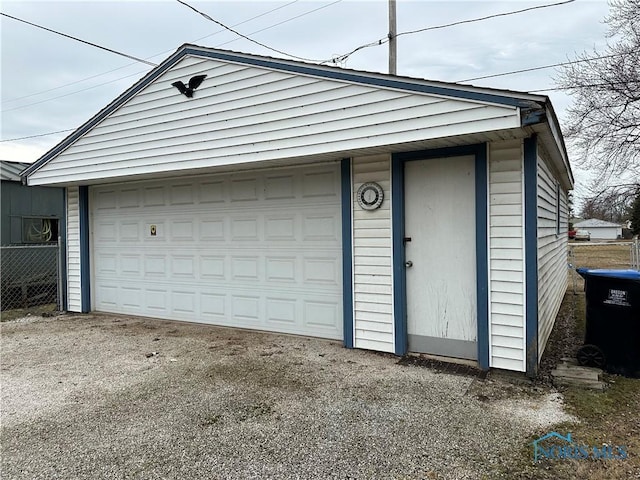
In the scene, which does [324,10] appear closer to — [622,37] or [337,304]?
[337,304]

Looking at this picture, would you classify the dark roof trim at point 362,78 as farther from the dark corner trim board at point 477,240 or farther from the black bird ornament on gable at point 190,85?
the dark corner trim board at point 477,240

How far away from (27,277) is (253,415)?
325 inches

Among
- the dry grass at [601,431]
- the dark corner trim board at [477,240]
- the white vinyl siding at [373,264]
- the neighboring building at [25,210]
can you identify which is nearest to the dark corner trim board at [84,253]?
the neighboring building at [25,210]

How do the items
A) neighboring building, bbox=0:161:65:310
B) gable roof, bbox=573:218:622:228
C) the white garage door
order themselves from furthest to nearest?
gable roof, bbox=573:218:622:228, neighboring building, bbox=0:161:65:310, the white garage door

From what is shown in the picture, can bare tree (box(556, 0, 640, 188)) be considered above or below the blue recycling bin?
above

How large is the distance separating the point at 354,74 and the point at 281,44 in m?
7.91

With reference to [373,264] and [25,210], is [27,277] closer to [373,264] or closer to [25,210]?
[25,210]

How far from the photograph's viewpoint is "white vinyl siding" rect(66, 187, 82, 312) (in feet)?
25.3

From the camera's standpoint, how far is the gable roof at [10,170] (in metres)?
9.59

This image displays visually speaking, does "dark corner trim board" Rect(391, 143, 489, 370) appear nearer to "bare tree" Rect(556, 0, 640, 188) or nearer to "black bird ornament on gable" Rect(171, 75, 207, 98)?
"black bird ornament on gable" Rect(171, 75, 207, 98)

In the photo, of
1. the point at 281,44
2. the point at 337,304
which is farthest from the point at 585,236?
the point at 337,304

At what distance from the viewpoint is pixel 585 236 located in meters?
57.6

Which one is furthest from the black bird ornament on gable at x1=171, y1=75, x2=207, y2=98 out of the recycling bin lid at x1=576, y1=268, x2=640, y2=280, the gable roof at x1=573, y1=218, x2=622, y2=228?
the gable roof at x1=573, y1=218, x2=622, y2=228

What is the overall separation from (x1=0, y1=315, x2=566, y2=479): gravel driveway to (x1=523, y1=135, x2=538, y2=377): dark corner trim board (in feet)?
1.39
